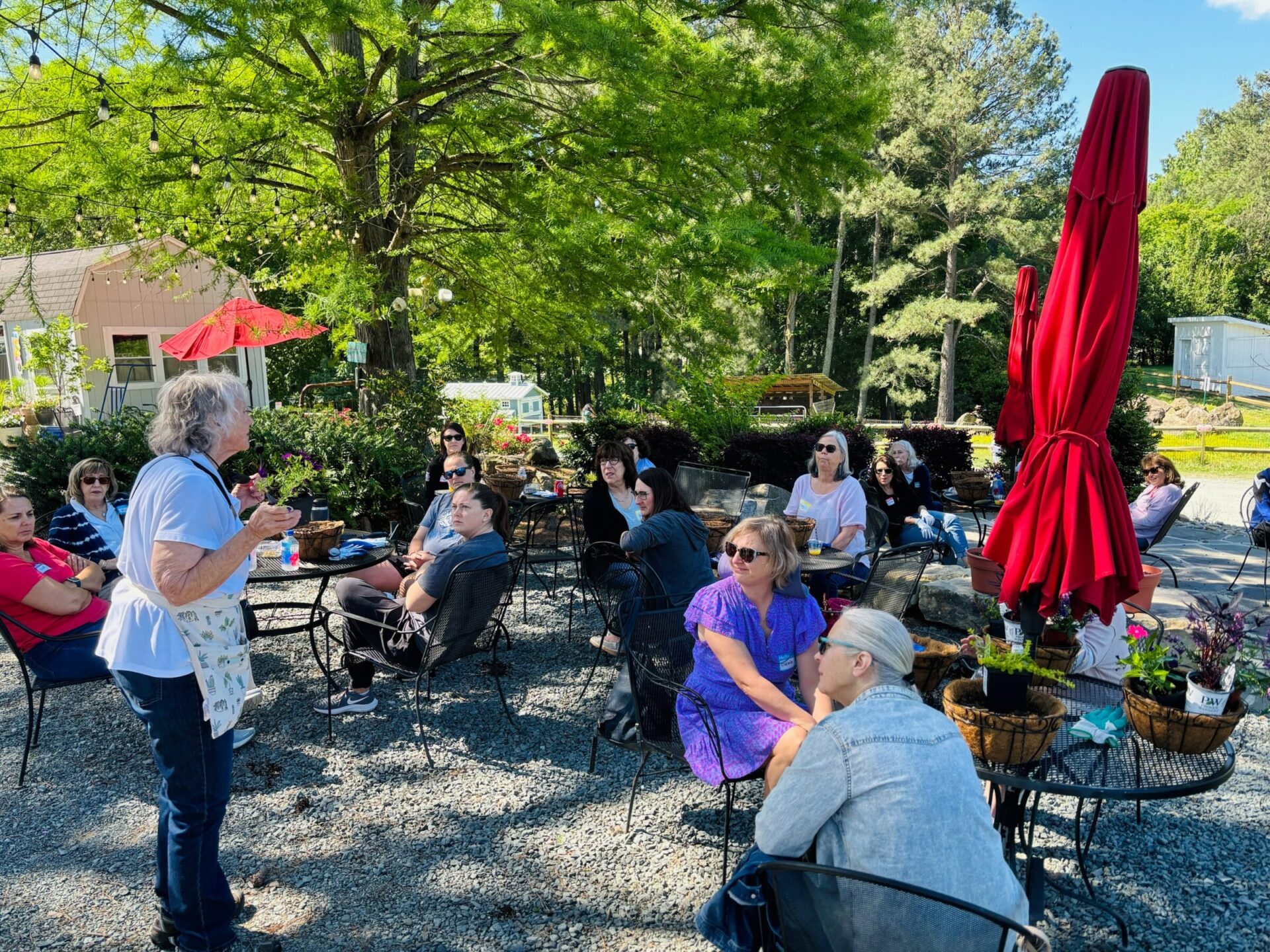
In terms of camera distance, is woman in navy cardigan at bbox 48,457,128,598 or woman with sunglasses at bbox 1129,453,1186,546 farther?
woman with sunglasses at bbox 1129,453,1186,546

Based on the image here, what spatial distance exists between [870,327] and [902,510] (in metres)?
30.2

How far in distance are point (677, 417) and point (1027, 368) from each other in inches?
174

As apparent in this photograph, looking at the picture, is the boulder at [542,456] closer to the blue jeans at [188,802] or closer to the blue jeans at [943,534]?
the blue jeans at [943,534]

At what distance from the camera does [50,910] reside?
3027 mm

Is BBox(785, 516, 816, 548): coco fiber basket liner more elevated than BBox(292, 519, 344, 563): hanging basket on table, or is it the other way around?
BBox(292, 519, 344, 563): hanging basket on table

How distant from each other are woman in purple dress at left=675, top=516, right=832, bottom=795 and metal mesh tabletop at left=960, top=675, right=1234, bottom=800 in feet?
2.33

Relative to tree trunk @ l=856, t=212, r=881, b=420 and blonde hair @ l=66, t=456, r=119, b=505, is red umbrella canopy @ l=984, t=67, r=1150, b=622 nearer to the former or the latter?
blonde hair @ l=66, t=456, r=119, b=505

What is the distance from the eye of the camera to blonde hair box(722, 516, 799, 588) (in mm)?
3242

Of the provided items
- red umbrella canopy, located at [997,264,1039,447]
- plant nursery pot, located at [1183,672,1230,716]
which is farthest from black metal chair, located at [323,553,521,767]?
red umbrella canopy, located at [997,264,1039,447]

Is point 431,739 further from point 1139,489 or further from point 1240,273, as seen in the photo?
point 1240,273

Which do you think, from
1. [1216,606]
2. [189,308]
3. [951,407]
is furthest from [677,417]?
[951,407]

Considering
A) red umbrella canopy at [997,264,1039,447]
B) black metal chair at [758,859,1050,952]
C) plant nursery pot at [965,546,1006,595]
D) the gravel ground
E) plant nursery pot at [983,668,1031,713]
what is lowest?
the gravel ground

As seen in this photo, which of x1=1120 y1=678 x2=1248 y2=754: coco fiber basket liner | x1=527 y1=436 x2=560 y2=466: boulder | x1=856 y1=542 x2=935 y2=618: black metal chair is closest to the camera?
x1=1120 y1=678 x2=1248 y2=754: coco fiber basket liner

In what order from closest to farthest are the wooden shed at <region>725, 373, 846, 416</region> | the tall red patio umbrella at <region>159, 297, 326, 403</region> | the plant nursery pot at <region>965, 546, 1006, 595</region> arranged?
the plant nursery pot at <region>965, 546, 1006, 595</region>
the tall red patio umbrella at <region>159, 297, 326, 403</region>
the wooden shed at <region>725, 373, 846, 416</region>
